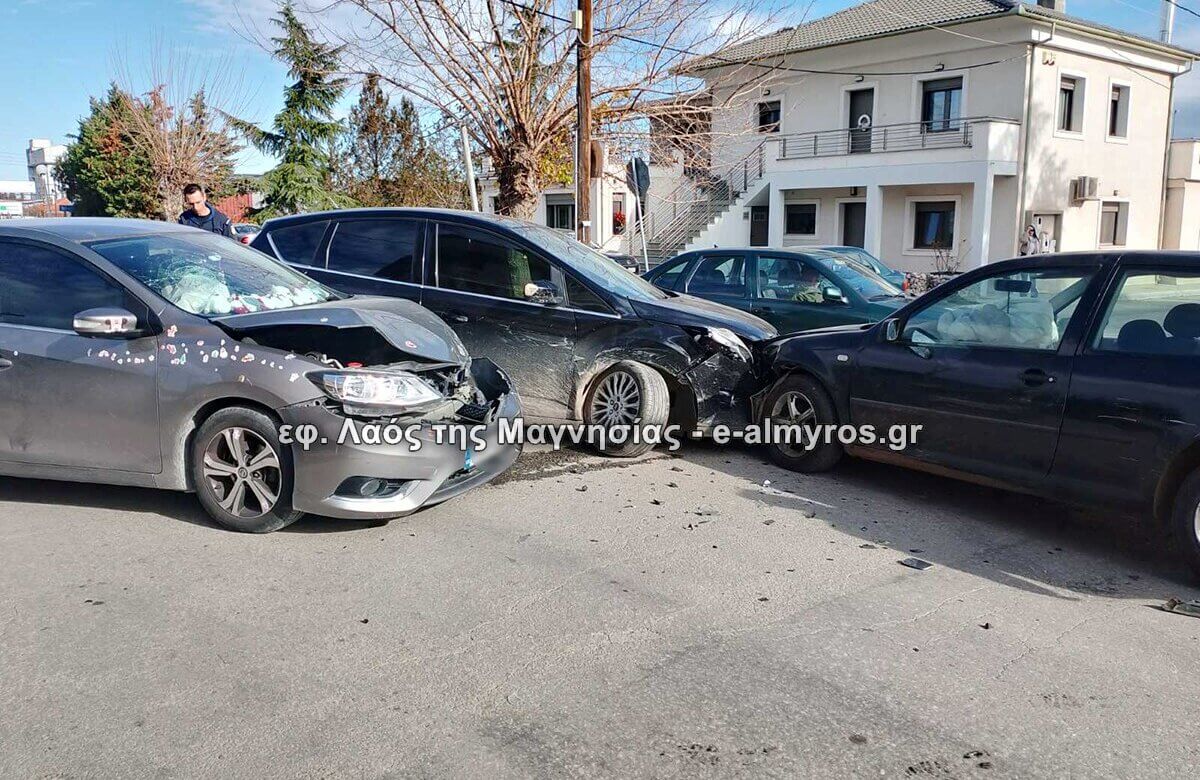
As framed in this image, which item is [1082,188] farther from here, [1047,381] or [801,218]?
[1047,381]

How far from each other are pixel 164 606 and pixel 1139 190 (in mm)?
34617

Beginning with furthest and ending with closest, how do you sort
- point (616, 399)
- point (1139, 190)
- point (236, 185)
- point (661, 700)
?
point (236, 185) < point (1139, 190) < point (616, 399) < point (661, 700)

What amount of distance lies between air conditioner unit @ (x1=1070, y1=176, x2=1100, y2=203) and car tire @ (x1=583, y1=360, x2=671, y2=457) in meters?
25.8

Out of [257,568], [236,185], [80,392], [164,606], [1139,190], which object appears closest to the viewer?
[164,606]

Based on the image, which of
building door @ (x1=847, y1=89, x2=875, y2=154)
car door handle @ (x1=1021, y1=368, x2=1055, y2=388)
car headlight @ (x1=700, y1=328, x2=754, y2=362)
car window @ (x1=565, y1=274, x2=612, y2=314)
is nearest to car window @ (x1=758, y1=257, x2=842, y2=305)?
car headlight @ (x1=700, y1=328, x2=754, y2=362)

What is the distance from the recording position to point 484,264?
7238 mm

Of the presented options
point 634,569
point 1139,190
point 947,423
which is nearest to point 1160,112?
point 1139,190

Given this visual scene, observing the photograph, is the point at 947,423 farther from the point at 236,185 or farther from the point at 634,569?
the point at 236,185

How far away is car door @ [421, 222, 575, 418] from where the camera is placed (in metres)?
7.04

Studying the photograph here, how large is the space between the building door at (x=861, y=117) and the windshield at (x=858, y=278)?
778 inches

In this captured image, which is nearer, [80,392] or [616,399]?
[80,392]

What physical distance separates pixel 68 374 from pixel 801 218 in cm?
2792

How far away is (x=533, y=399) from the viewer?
23.4 feet

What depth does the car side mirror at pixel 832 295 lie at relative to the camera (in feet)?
32.3
